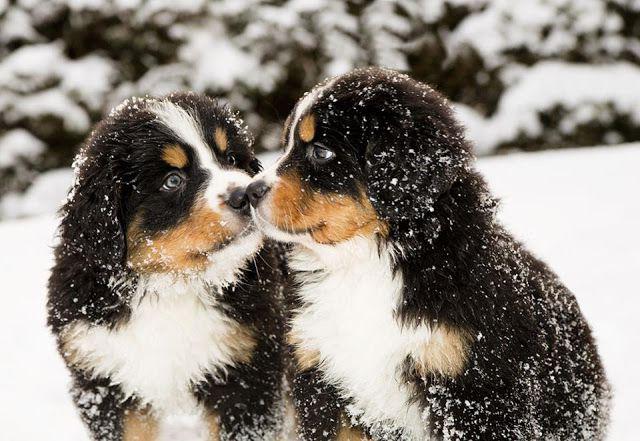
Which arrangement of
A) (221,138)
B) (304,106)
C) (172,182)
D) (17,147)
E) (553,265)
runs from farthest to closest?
(17,147), (553,265), (221,138), (172,182), (304,106)

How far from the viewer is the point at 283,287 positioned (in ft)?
11.3

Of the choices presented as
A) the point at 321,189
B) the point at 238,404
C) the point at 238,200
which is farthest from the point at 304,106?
the point at 238,404

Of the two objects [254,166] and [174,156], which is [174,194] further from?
[254,166]

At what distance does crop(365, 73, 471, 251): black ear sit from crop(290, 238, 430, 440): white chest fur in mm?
168

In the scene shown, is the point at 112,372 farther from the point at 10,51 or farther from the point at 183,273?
the point at 10,51

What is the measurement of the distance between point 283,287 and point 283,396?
0.50 meters

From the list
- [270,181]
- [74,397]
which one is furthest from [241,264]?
[74,397]

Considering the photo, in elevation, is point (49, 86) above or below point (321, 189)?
below

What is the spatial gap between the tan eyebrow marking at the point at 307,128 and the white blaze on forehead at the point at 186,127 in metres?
0.51

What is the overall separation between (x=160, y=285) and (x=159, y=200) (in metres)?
0.35

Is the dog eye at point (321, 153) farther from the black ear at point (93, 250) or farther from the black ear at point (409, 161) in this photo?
the black ear at point (93, 250)

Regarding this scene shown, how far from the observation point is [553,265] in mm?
5188

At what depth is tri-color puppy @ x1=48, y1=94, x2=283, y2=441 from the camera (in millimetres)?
3219

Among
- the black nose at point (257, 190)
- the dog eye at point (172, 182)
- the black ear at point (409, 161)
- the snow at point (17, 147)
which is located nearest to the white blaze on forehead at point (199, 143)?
the dog eye at point (172, 182)
